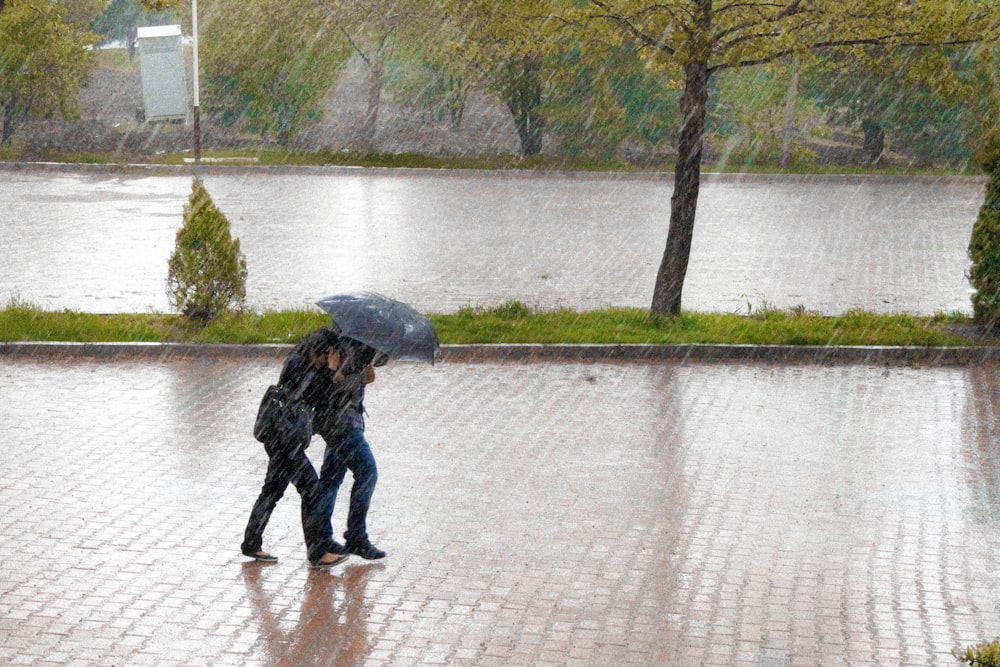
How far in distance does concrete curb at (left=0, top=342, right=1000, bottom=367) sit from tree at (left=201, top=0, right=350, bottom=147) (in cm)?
2488

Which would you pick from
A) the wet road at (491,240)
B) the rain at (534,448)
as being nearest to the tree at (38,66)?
the wet road at (491,240)

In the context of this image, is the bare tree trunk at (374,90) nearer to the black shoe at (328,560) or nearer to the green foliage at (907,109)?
the green foliage at (907,109)

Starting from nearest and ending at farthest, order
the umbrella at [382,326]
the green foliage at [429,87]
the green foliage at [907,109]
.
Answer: the umbrella at [382,326] < the green foliage at [907,109] < the green foliage at [429,87]

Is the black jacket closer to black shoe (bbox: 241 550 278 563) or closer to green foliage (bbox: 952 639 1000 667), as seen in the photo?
black shoe (bbox: 241 550 278 563)

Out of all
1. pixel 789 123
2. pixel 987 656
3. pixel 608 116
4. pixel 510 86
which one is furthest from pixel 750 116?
pixel 987 656

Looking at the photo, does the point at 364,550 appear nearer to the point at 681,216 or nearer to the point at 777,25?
the point at 681,216

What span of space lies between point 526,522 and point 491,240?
1242cm

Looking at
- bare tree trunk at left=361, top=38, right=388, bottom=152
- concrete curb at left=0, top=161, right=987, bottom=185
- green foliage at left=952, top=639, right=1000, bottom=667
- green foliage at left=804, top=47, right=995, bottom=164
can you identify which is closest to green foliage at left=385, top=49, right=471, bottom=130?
bare tree trunk at left=361, top=38, right=388, bottom=152

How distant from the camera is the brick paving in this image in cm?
625

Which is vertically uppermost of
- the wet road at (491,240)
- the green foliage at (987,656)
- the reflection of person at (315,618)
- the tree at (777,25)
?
the tree at (777,25)

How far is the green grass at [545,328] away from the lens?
486 inches

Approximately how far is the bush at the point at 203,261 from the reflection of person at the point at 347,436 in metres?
5.91

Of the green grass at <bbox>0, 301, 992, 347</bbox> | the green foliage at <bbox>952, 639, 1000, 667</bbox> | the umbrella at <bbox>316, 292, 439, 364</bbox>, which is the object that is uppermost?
the umbrella at <bbox>316, 292, 439, 364</bbox>

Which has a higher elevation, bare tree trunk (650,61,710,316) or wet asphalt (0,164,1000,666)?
bare tree trunk (650,61,710,316)
